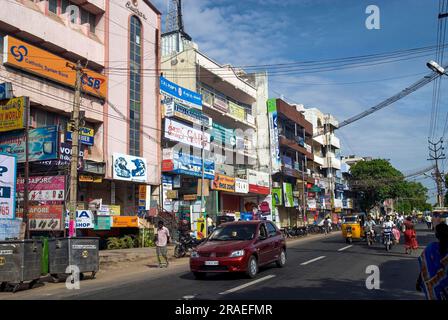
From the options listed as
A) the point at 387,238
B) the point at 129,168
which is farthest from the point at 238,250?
the point at 129,168

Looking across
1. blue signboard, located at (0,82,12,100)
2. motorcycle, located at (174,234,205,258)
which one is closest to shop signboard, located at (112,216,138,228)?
motorcycle, located at (174,234,205,258)

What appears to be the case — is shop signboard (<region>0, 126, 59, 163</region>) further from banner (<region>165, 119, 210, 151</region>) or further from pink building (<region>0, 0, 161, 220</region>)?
banner (<region>165, 119, 210, 151</region>)

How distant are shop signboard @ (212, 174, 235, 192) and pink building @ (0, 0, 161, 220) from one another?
6.35 meters

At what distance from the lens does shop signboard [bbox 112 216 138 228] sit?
2831 centimetres

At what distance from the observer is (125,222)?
29031mm

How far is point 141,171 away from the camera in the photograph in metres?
30.8

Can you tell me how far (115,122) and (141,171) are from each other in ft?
12.2

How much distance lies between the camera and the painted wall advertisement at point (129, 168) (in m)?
28.6

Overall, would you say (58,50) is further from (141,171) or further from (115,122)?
(141,171)

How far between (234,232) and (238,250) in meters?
1.28

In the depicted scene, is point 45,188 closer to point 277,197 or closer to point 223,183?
point 223,183

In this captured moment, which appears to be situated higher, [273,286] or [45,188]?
[45,188]
